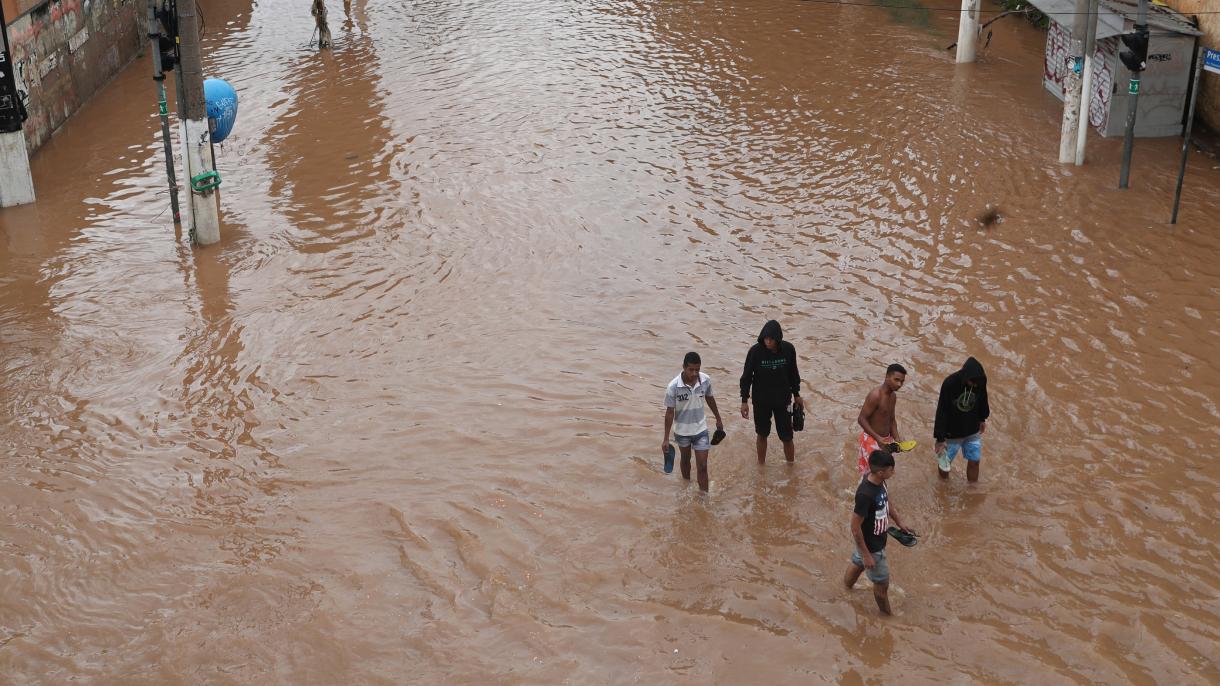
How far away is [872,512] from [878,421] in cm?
159

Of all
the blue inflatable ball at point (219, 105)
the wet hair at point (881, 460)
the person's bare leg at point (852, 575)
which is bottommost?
the person's bare leg at point (852, 575)

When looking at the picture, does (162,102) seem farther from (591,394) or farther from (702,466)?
(702,466)

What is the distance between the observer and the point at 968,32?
72.7 feet

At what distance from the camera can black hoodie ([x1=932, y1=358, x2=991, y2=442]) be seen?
28.7ft

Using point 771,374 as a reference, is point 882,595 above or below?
below

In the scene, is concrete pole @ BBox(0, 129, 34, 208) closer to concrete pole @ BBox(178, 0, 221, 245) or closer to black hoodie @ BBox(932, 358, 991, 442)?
concrete pole @ BBox(178, 0, 221, 245)

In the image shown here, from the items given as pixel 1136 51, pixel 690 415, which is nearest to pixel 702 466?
pixel 690 415

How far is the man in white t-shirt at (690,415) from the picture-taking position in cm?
891

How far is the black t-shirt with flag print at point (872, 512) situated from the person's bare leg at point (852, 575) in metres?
0.34

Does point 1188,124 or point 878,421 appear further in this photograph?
point 1188,124

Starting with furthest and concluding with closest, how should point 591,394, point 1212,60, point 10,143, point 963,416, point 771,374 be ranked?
point 10,143 < point 1212,60 < point 591,394 < point 771,374 < point 963,416

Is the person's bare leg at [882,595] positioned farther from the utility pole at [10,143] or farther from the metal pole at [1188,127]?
the utility pole at [10,143]

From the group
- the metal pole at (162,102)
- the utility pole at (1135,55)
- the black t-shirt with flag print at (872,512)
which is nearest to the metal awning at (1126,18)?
the utility pole at (1135,55)

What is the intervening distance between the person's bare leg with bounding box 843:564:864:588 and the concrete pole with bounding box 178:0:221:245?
10448mm
